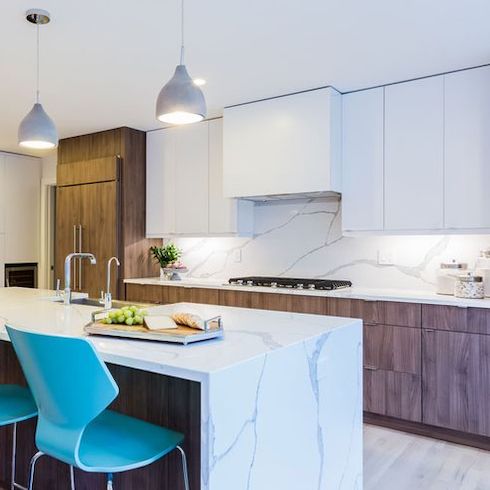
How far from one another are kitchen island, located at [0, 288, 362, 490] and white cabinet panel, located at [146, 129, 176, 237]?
8.48 ft

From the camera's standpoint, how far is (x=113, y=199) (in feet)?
15.6

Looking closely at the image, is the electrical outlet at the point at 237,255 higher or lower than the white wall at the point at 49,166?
lower

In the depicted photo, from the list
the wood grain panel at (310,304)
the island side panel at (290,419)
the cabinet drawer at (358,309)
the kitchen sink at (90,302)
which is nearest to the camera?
the island side panel at (290,419)

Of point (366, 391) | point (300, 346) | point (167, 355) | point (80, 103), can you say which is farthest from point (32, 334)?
point (80, 103)

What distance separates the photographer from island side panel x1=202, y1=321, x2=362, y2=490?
53.7 inches

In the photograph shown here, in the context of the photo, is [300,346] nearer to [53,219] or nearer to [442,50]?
[442,50]

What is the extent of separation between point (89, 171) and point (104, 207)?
0.44 meters

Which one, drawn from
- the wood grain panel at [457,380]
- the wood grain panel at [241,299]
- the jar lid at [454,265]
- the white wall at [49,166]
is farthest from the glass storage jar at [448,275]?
the white wall at [49,166]

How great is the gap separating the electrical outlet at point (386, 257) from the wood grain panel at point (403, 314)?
24.9 inches

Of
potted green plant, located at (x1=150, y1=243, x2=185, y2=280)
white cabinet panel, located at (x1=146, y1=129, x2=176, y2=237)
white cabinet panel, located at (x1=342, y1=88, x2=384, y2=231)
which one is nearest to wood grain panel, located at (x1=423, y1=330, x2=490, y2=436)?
white cabinet panel, located at (x1=342, y1=88, x2=384, y2=231)

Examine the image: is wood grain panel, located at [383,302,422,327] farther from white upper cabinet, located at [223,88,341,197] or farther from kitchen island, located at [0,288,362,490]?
kitchen island, located at [0,288,362,490]

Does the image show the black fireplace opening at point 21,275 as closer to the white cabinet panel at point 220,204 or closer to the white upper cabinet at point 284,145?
the white cabinet panel at point 220,204

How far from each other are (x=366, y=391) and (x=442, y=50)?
225 centimetres

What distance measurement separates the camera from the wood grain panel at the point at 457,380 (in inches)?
116
